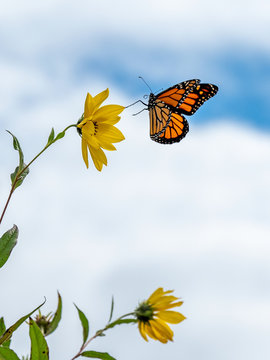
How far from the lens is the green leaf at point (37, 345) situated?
4.64 ft

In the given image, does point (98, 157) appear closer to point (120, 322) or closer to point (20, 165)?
point (20, 165)

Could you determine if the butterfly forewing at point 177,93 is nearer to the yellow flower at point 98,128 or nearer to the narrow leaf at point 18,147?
the yellow flower at point 98,128

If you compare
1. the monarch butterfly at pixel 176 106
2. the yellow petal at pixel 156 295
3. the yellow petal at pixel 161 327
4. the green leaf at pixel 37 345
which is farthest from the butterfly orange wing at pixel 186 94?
the green leaf at pixel 37 345

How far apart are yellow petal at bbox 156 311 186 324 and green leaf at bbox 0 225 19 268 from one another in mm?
534

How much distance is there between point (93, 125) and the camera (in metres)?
1.79

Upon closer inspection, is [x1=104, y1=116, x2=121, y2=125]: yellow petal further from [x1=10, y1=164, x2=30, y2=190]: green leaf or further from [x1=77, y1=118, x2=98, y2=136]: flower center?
[x1=10, y1=164, x2=30, y2=190]: green leaf

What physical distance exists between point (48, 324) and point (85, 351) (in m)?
0.32

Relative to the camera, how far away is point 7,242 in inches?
62.5

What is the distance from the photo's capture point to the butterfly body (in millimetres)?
3523

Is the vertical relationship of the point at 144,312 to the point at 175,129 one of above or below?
below

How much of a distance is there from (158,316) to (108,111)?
72 cm

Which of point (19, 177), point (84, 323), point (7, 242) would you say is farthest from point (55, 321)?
point (19, 177)

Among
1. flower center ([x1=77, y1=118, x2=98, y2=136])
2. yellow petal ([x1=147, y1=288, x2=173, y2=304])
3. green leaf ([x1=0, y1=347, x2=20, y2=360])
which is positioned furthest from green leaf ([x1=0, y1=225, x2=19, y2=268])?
yellow petal ([x1=147, y1=288, x2=173, y2=304])

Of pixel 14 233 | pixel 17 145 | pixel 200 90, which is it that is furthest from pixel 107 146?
pixel 200 90
